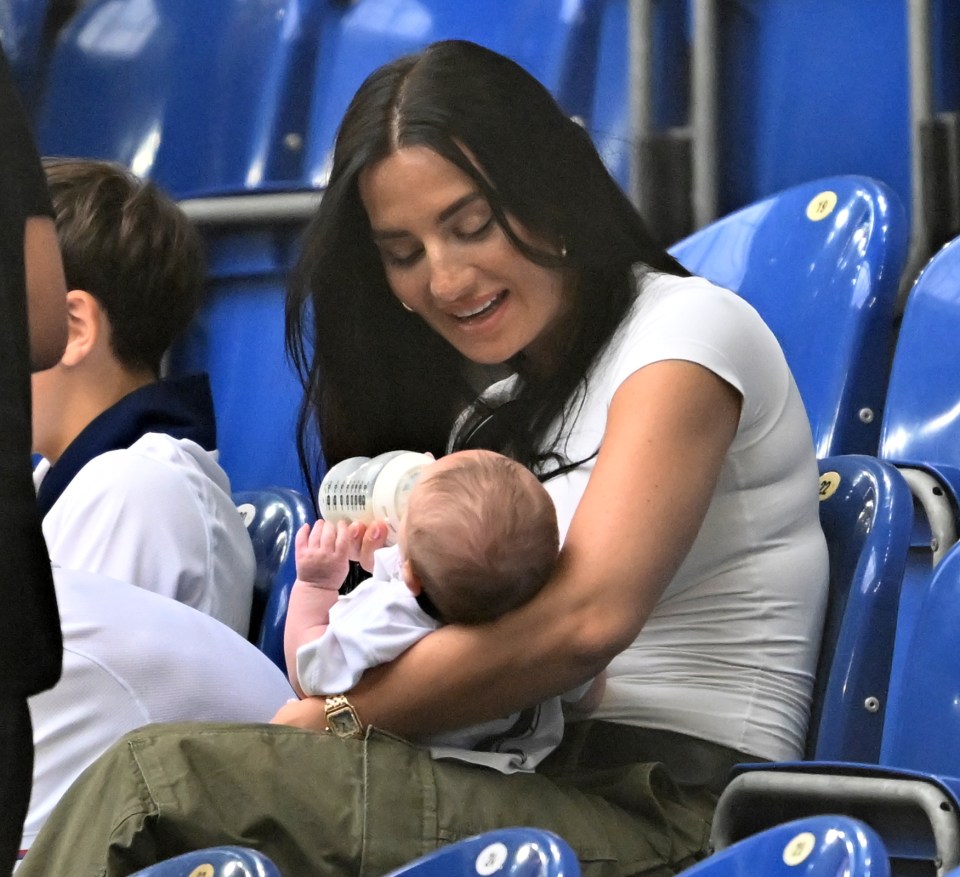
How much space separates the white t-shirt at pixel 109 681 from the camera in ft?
4.92

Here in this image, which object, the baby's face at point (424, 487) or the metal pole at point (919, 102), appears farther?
the metal pole at point (919, 102)

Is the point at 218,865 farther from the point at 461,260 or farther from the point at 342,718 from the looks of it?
the point at 461,260

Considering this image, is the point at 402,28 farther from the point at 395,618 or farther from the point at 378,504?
the point at 395,618

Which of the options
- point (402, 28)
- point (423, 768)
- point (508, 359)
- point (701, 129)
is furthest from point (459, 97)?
point (402, 28)

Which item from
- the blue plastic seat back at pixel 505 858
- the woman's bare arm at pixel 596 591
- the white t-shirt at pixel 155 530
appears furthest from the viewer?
the white t-shirt at pixel 155 530

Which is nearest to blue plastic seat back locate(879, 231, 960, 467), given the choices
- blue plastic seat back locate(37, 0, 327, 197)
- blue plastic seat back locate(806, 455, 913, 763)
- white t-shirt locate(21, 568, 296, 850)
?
blue plastic seat back locate(806, 455, 913, 763)

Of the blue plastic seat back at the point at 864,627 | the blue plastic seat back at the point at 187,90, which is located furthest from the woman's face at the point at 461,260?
the blue plastic seat back at the point at 187,90

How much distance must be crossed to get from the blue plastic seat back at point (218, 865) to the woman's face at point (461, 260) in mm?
740

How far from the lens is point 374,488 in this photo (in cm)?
166

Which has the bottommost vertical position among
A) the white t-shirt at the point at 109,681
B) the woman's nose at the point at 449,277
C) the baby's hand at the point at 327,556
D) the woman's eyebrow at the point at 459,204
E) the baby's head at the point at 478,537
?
the white t-shirt at the point at 109,681

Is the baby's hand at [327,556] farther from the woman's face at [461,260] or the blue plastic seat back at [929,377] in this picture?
the blue plastic seat back at [929,377]

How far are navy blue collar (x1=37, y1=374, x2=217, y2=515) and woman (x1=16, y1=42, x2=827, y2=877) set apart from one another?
0.65 feet

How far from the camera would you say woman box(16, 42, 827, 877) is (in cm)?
131

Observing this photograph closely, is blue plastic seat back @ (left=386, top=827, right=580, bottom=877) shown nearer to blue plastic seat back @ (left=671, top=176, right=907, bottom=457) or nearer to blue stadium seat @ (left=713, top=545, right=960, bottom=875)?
blue stadium seat @ (left=713, top=545, right=960, bottom=875)
